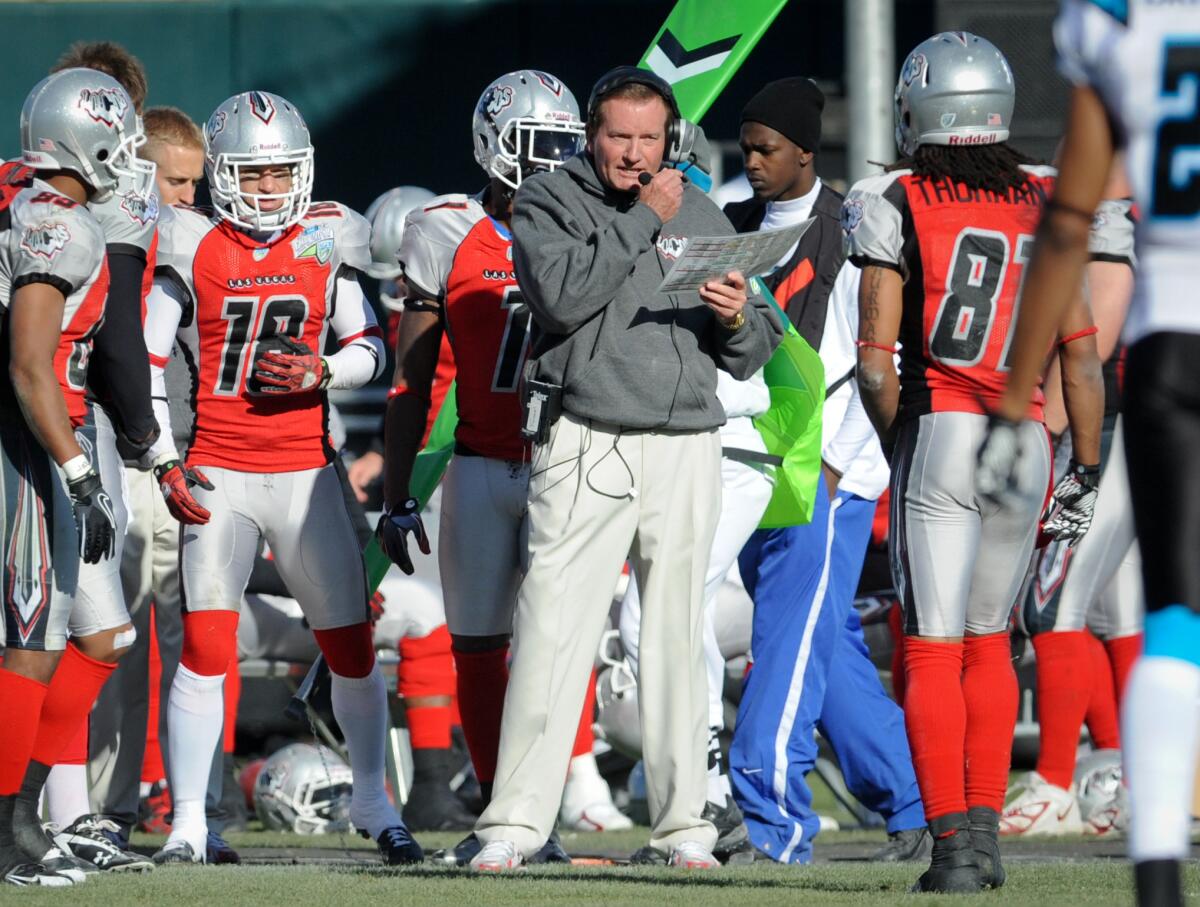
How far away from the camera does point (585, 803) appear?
24.6 feet

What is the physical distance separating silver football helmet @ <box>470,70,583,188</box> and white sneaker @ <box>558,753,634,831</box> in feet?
8.35

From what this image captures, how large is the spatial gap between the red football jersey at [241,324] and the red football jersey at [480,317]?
0.38 metres

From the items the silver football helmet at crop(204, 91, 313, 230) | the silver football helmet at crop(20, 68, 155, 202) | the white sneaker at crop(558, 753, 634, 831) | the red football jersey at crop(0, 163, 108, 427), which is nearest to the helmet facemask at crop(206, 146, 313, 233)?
the silver football helmet at crop(204, 91, 313, 230)

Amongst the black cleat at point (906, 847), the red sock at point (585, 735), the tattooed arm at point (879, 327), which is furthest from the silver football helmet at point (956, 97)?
the red sock at point (585, 735)

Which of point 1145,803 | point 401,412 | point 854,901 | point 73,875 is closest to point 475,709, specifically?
point 401,412

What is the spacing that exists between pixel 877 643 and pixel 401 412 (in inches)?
115

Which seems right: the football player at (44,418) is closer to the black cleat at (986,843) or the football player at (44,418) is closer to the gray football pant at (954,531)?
the gray football pant at (954,531)

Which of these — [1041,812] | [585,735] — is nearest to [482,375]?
[585,735]

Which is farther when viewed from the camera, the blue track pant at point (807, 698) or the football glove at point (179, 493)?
the blue track pant at point (807, 698)

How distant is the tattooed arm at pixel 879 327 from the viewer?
4883 mm

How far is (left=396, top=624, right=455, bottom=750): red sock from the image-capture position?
299 inches

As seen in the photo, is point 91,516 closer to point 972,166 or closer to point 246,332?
point 246,332

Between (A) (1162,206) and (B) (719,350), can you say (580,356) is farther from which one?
(A) (1162,206)

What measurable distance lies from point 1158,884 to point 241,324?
3.51 m
